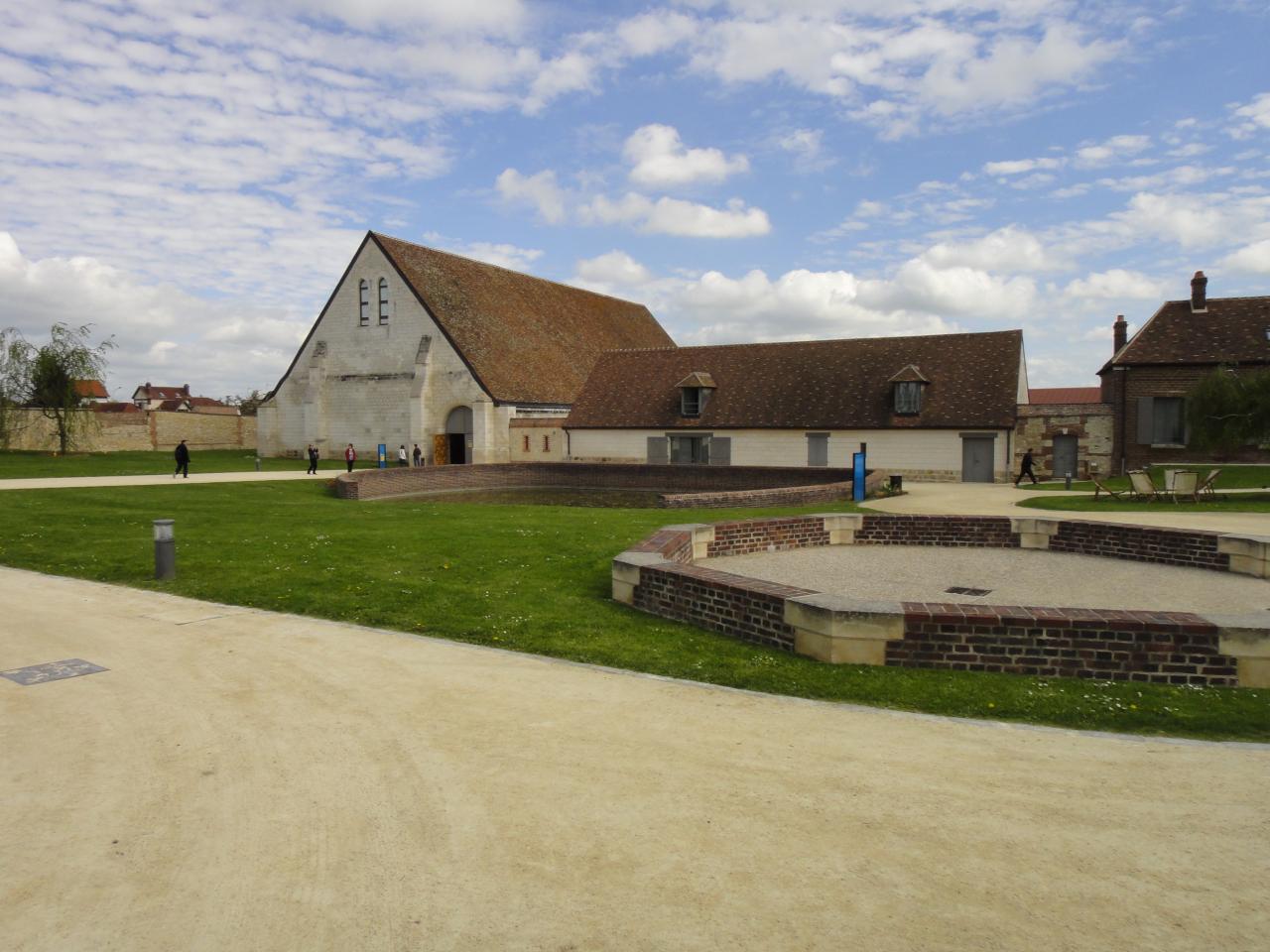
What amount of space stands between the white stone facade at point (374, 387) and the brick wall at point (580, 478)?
881 cm

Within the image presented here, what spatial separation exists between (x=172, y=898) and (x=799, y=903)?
2.89 meters

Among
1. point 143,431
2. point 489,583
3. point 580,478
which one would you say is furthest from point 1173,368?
point 143,431

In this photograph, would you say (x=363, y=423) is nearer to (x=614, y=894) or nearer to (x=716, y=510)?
(x=716, y=510)

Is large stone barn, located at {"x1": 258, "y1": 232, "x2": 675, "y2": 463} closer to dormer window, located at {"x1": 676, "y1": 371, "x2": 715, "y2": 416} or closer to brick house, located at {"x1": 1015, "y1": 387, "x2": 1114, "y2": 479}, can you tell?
Answer: dormer window, located at {"x1": 676, "y1": 371, "x2": 715, "y2": 416}

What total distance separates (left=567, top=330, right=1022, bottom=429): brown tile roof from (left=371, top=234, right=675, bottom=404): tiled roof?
3.88 metres

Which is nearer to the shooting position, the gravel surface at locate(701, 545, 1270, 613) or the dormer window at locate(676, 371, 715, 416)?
the gravel surface at locate(701, 545, 1270, 613)

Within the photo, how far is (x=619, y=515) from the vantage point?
20422 millimetres

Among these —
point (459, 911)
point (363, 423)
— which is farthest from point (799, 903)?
point (363, 423)

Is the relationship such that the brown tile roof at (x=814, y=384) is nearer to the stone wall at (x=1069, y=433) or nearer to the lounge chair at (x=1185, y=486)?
the stone wall at (x=1069, y=433)

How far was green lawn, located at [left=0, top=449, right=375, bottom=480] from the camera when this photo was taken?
33.9 meters

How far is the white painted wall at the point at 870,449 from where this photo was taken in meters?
34.8

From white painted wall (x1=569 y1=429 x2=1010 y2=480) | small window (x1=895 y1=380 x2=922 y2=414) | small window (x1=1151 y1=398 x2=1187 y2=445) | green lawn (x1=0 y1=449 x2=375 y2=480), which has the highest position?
small window (x1=895 y1=380 x2=922 y2=414)

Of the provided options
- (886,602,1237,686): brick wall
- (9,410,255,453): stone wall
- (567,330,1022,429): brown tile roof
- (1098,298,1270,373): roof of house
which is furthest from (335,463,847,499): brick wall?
(9,410,255,453): stone wall

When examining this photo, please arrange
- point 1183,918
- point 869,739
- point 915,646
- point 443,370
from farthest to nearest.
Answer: point 443,370 < point 915,646 < point 869,739 < point 1183,918
